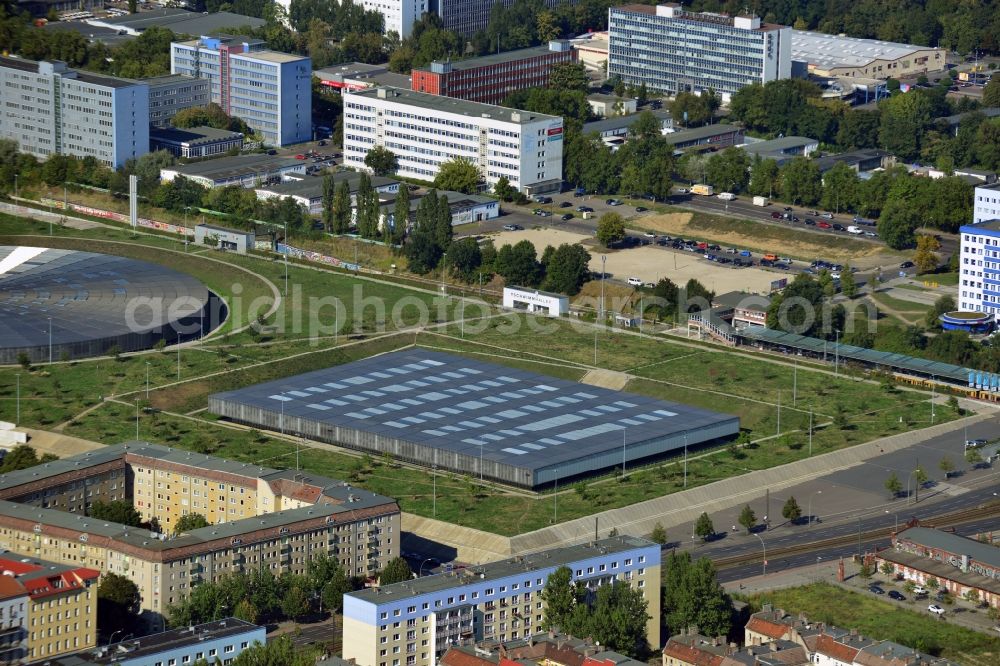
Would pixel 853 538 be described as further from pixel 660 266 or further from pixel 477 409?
Result: pixel 660 266

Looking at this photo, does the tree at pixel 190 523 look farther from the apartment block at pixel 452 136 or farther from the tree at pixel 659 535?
the apartment block at pixel 452 136

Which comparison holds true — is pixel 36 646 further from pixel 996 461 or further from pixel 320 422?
pixel 996 461

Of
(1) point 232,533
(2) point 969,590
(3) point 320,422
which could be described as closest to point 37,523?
(1) point 232,533

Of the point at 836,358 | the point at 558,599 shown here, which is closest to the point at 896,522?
the point at 836,358

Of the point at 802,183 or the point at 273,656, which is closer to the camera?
the point at 273,656

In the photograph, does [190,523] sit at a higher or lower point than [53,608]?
lower

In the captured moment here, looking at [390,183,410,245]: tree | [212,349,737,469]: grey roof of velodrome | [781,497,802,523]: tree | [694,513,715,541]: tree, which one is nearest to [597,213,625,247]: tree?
[390,183,410,245]: tree

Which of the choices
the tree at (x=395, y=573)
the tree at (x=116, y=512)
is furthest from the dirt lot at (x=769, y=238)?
the tree at (x=116, y=512)
